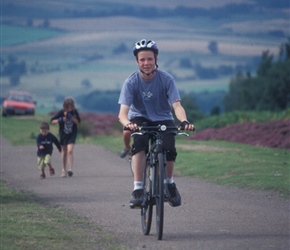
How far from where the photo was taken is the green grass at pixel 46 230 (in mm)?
10812

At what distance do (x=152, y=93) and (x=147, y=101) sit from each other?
0.11m

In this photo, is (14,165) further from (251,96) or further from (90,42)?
(90,42)

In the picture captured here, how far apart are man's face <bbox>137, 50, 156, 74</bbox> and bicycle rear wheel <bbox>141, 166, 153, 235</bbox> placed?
114 centimetres

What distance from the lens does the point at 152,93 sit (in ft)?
38.9

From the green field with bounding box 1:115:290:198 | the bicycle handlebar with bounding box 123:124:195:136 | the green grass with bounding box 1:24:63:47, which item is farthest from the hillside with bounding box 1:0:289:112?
the bicycle handlebar with bounding box 123:124:195:136

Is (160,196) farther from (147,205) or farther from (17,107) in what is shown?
(17,107)

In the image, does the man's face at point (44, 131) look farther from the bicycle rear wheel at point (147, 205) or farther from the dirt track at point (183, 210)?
the bicycle rear wheel at point (147, 205)

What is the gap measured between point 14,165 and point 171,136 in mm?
14038

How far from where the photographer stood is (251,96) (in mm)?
78375

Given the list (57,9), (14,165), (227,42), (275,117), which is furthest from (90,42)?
(14,165)

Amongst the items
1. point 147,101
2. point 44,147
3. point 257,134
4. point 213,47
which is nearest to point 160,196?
point 147,101

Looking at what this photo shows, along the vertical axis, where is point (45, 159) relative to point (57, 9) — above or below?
below

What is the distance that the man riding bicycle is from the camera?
38.8ft

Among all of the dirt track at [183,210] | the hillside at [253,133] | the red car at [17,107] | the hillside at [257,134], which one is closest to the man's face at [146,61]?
the dirt track at [183,210]
